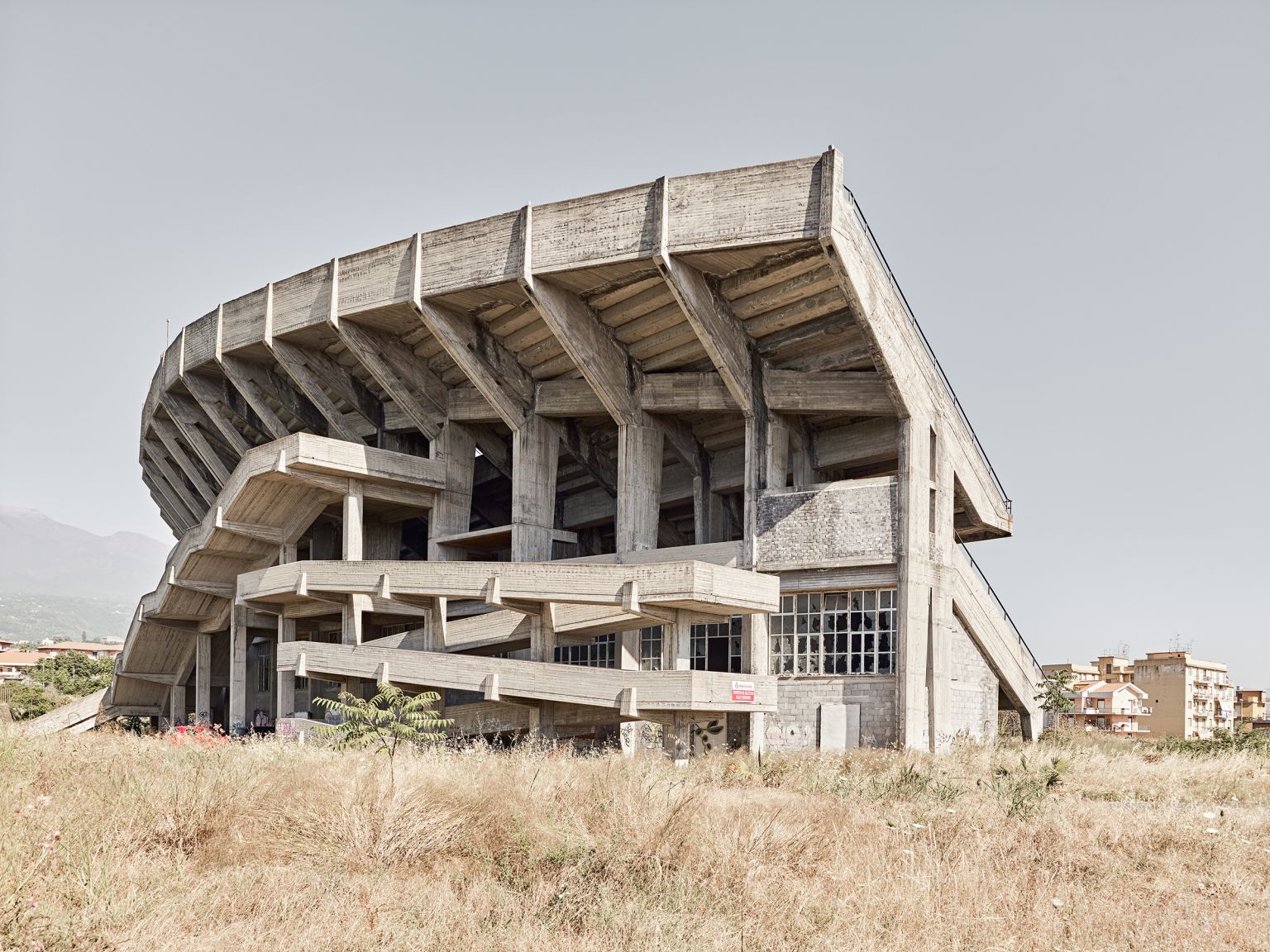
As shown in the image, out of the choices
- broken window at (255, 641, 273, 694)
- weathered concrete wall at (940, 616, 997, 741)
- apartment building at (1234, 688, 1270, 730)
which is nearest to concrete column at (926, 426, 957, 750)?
weathered concrete wall at (940, 616, 997, 741)

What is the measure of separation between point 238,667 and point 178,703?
8.36m

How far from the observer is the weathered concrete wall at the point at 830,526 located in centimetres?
2378

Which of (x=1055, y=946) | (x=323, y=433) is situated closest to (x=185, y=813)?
(x=1055, y=946)

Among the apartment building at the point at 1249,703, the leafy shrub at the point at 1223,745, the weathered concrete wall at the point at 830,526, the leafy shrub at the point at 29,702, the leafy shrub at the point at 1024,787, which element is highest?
the weathered concrete wall at the point at 830,526

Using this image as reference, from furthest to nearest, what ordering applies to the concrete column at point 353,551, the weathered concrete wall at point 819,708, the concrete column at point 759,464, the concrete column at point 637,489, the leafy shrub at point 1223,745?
the concrete column at point 637,489 < the concrete column at point 353,551 < the concrete column at point 759,464 < the leafy shrub at point 1223,745 < the weathered concrete wall at point 819,708

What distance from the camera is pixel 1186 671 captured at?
334 ft

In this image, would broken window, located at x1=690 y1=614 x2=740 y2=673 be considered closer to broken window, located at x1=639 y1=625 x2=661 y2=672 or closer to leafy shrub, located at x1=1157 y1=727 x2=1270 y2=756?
broken window, located at x1=639 y1=625 x2=661 y2=672

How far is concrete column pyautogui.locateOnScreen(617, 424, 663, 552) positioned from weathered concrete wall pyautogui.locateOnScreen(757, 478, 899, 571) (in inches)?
108

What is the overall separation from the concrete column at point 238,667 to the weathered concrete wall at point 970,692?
18.9 meters

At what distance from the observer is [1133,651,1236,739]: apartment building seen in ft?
325

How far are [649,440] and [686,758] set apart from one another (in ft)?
30.1

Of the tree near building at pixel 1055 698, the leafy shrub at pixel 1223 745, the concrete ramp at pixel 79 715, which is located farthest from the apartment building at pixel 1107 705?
the concrete ramp at pixel 79 715

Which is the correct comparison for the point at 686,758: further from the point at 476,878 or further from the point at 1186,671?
the point at 1186,671

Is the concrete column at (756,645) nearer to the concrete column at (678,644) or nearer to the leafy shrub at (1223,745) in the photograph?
the concrete column at (678,644)
